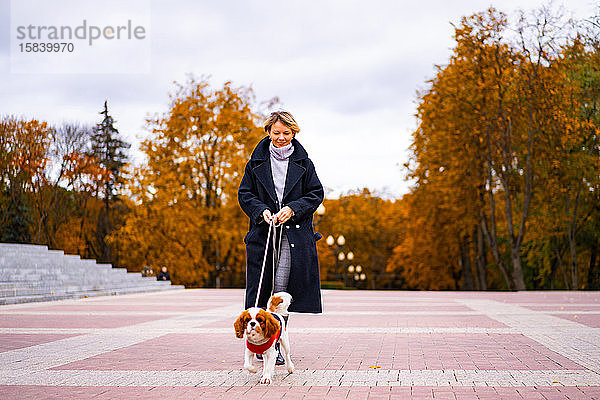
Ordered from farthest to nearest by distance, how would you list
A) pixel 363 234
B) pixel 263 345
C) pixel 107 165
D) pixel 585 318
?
pixel 363 234, pixel 107 165, pixel 585 318, pixel 263 345

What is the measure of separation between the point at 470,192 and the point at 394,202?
33.5 metres

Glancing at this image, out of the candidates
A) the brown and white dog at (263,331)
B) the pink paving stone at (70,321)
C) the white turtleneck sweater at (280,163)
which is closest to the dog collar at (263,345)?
the brown and white dog at (263,331)

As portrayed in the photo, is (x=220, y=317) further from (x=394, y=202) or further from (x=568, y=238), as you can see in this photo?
(x=394, y=202)

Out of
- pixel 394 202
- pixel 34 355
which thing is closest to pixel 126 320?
pixel 34 355

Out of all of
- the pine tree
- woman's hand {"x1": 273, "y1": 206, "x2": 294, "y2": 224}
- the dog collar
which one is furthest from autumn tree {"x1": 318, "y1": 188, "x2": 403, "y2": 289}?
the dog collar

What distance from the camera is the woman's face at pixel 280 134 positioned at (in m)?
6.27

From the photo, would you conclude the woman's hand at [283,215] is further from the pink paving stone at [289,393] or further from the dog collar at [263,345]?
the pink paving stone at [289,393]

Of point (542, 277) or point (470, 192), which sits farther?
point (542, 277)

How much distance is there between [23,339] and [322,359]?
4.09m

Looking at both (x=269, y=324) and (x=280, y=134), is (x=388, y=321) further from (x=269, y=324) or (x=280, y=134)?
(x=269, y=324)

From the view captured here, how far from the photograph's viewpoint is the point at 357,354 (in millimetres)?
7156

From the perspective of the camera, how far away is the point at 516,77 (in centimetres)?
2709


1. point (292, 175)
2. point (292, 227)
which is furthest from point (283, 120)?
point (292, 227)

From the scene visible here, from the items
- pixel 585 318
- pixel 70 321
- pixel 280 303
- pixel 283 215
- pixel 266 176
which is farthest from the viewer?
pixel 585 318
